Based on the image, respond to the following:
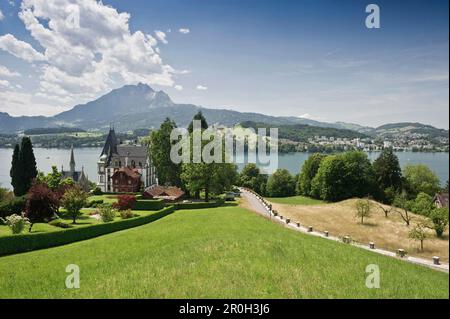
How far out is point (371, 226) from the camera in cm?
3988

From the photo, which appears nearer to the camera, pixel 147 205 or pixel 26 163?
pixel 147 205

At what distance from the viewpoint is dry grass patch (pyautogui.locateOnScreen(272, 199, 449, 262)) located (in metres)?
31.2

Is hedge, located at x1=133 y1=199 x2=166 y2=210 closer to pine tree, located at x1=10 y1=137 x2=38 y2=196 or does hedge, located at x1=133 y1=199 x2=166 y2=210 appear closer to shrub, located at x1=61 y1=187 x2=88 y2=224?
shrub, located at x1=61 y1=187 x2=88 y2=224

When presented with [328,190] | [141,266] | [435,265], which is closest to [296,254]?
[141,266]

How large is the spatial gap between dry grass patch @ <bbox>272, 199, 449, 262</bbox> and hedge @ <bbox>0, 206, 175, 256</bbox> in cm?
2190

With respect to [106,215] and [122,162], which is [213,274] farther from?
[122,162]

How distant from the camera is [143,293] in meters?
10.0

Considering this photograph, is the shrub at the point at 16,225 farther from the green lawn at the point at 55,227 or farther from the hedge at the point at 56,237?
the hedge at the point at 56,237

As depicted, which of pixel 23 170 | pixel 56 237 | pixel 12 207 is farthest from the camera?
pixel 23 170

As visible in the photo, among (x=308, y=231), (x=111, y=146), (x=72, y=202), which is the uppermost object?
(x=111, y=146)

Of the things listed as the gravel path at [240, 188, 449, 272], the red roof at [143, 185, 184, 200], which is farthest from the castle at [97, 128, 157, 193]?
the gravel path at [240, 188, 449, 272]

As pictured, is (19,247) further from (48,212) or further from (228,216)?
(228,216)

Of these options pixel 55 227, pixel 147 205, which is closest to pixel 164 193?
pixel 147 205

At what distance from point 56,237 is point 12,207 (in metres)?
6.64
